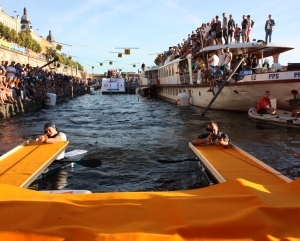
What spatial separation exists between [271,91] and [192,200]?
43.8 feet

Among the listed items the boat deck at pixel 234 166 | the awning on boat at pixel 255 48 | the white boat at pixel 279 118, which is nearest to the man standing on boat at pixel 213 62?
the awning on boat at pixel 255 48

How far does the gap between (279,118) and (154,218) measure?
11794 mm

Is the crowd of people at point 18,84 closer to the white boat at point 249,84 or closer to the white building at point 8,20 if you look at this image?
the white boat at point 249,84

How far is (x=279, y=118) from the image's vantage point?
13.3 m

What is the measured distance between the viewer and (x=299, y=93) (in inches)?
558

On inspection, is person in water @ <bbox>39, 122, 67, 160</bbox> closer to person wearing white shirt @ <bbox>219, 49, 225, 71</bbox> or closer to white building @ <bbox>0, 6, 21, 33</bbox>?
person wearing white shirt @ <bbox>219, 49, 225, 71</bbox>

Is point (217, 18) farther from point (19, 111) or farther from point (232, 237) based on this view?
point (232, 237)

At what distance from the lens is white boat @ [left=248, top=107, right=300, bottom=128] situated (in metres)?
12.5

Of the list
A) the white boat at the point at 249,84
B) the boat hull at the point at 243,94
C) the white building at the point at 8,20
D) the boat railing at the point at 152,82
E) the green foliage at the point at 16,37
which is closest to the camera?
the white boat at the point at 249,84

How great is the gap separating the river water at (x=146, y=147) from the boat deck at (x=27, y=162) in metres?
0.55

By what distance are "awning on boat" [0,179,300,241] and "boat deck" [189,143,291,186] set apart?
213 cm

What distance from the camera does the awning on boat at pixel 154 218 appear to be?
92.4 inches

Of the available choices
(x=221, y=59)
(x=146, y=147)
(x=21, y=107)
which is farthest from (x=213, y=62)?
(x=21, y=107)

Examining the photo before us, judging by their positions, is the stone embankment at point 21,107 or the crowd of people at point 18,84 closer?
the stone embankment at point 21,107
